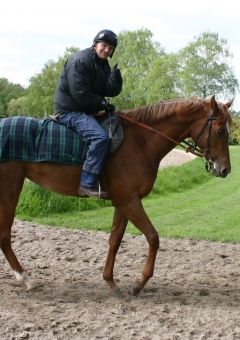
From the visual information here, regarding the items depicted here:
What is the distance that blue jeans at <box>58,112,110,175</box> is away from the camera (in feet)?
17.3

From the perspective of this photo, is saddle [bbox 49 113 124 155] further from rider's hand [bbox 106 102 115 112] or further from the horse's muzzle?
the horse's muzzle

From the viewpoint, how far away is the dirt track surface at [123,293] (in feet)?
14.8

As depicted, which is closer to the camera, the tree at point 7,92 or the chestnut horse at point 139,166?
the chestnut horse at point 139,166

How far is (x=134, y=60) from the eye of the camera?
62.0 metres

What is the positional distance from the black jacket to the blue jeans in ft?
0.47

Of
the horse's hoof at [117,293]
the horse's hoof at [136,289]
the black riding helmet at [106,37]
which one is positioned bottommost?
the horse's hoof at [117,293]

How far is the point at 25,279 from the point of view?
5.75 metres

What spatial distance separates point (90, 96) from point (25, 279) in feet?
6.85

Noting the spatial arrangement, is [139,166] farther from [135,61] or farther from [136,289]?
[135,61]

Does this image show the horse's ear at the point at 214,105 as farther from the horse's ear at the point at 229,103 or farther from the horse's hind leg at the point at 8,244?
the horse's hind leg at the point at 8,244

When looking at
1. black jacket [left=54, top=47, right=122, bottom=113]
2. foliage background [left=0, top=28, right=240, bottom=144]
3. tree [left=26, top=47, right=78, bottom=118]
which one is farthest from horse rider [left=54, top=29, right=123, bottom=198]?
tree [left=26, top=47, right=78, bottom=118]

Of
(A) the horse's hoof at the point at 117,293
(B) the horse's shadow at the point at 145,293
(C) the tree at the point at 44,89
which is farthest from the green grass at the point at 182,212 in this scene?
(C) the tree at the point at 44,89

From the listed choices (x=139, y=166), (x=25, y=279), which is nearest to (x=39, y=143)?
(x=139, y=166)

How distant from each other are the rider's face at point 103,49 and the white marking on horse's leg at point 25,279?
2458mm
